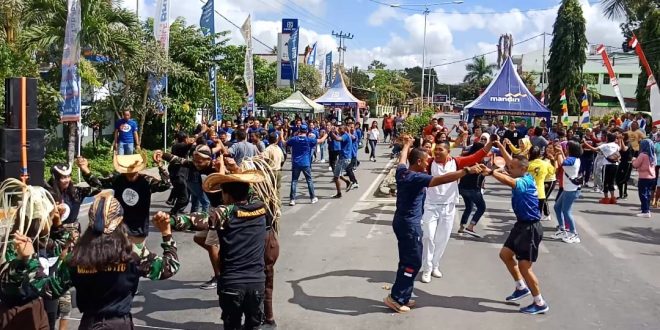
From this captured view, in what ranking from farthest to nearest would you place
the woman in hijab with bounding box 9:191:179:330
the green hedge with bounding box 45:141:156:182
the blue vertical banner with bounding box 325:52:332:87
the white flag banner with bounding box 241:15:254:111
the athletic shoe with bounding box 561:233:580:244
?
the blue vertical banner with bounding box 325:52:332:87 < the white flag banner with bounding box 241:15:254:111 < the green hedge with bounding box 45:141:156:182 < the athletic shoe with bounding box 561:233:580:244 < the woman in hijab with bounding box 9:191:179:330

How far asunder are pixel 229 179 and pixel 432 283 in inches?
148

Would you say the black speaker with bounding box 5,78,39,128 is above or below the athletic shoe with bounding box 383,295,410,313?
above

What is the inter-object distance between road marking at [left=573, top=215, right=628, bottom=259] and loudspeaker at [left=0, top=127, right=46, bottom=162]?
8.04 meters

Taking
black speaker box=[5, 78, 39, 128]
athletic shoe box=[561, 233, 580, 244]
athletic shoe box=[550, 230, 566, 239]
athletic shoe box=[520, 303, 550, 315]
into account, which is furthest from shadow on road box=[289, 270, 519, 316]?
athletic shoe box=[550, 230, 566, 239]

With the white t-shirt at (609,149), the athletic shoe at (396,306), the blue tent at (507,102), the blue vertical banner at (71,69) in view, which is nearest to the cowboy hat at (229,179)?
the athletic shoe at (396,306)

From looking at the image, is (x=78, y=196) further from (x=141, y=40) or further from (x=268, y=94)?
(x=268, y=94)

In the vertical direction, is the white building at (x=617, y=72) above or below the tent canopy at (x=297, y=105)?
above

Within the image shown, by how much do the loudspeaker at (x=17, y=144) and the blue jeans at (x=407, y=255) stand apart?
12.8 feet

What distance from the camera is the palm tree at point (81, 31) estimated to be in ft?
48.8

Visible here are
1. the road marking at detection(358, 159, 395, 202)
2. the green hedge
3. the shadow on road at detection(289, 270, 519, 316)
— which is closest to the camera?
the shadow on road at detection(289, 270, 519, 316)

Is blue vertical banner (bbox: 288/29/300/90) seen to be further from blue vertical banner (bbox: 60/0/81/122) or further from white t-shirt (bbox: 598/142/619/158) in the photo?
white t-shirt (bbox: 598/142/619/158)

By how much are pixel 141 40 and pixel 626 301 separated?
52.0 feet

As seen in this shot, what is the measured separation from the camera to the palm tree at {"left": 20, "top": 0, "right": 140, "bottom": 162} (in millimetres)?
14883

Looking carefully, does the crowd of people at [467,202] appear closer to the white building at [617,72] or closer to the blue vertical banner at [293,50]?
the blue vertical banner at [293,50]
